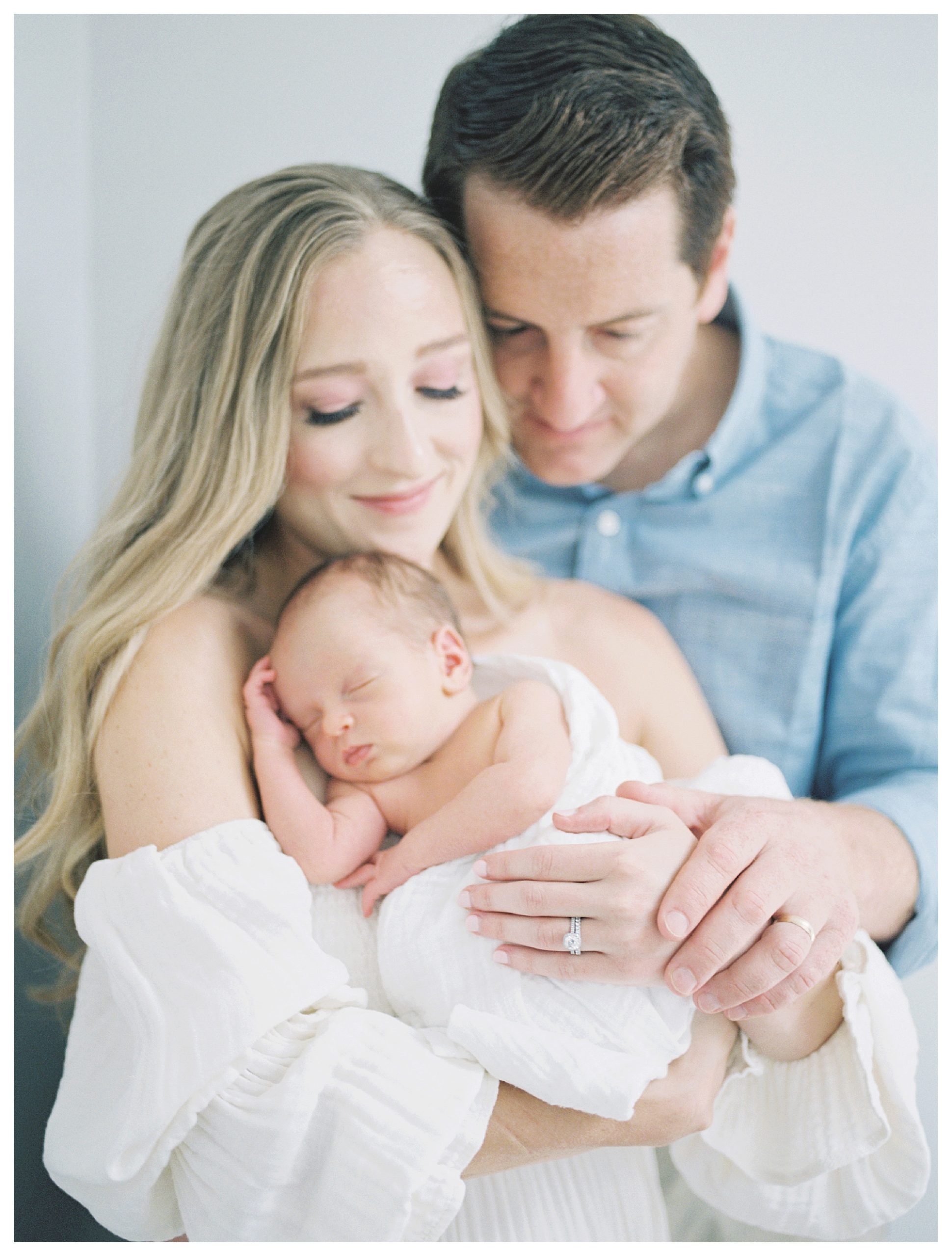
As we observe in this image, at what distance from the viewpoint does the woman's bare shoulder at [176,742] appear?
4.37 ft

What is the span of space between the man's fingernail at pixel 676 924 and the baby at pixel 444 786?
9cm

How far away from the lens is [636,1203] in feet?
4.99

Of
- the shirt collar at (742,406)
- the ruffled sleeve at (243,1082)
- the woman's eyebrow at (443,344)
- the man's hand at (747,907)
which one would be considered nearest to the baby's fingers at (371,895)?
the ruffled sleeve at (243,1082)

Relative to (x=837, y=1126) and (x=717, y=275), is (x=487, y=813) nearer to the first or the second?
(x=837, y=1126)

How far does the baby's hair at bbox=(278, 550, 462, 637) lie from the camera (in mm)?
1519

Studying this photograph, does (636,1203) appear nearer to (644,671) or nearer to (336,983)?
(336,983)

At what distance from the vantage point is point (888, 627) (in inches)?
75.1

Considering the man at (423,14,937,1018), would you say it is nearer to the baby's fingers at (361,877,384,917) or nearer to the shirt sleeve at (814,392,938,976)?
the shirt sleeve at (814,392,938,976)

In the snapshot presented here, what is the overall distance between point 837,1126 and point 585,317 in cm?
134

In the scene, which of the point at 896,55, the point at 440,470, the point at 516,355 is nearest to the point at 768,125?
the point at 896,55

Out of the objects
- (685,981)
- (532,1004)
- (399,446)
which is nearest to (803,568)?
(399,446)

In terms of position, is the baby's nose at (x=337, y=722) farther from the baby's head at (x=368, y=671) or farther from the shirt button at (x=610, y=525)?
the shirt button at (x=610, y=525)
